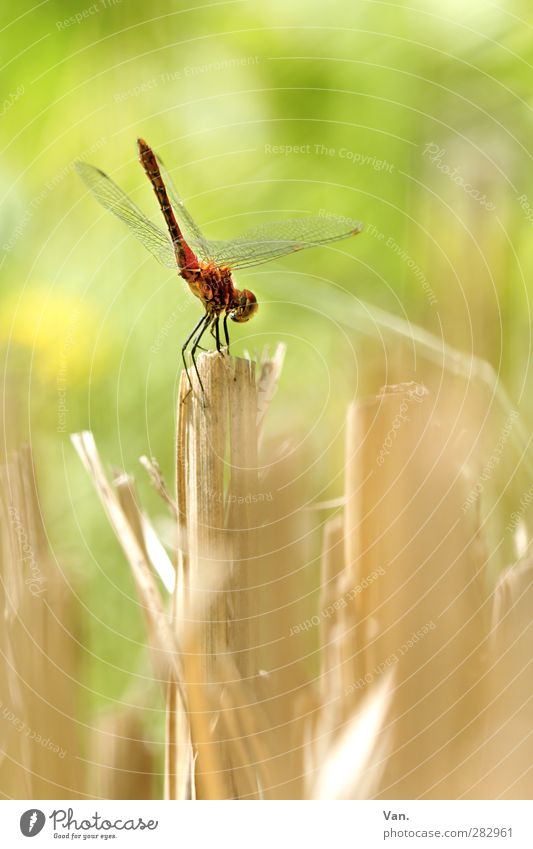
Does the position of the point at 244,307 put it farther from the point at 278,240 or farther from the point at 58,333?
the point at 58,333

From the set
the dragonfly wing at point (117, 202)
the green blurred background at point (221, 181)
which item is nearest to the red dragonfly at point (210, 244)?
the dragonfly wing at point (117, 202)

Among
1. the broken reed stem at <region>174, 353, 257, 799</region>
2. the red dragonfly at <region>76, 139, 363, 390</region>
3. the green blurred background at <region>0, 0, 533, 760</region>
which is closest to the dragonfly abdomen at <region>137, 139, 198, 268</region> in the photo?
the red dragonfly at <region>76, 139, 363, 390</region>

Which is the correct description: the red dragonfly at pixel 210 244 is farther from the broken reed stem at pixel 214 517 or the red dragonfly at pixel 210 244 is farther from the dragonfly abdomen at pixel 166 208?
the broken reed stem at pixel 214 517

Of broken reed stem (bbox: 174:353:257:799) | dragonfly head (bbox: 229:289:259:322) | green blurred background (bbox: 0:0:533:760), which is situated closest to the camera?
broken reed stem (bbox: 174:353:257:799)

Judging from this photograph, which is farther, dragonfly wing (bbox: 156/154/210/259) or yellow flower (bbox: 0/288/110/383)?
yellow flower (bbox: 0/288/110/383)

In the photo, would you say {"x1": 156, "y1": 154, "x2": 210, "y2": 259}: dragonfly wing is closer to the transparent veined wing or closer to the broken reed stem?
the transparent veined wing

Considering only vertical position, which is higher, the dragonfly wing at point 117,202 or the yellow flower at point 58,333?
the dragonfly wing at point 117,202
